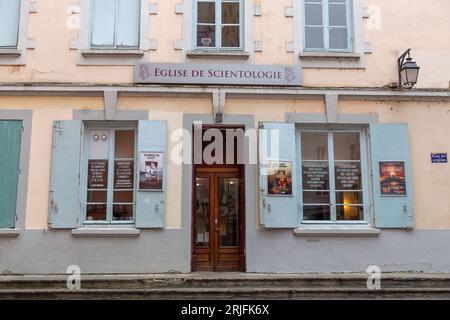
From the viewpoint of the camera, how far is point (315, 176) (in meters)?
9.57

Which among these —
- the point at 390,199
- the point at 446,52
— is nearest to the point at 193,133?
the point at 390,199

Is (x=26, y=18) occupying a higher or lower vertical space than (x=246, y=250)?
higher

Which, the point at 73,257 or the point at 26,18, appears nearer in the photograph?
the point at 73,257

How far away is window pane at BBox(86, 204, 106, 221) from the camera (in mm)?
9297

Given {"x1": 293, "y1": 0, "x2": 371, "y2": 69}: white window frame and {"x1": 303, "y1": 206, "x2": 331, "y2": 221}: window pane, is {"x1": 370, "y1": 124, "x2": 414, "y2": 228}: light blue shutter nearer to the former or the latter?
{"x1": 303, "y1": 206, "x2": 331, "y2": 221}: window pane

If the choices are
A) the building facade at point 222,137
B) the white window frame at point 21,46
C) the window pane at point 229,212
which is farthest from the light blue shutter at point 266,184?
the white window frame at point 21,46

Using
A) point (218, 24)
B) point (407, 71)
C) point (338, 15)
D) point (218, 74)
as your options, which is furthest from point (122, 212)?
point (407, 71)

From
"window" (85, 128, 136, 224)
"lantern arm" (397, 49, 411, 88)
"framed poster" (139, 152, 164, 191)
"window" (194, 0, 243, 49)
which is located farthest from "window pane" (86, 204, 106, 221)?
"lantern arm" (397, 49, 411, 88)

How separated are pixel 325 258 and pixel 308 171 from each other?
1.66 m

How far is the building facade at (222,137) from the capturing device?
9.13m

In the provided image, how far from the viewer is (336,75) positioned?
9.70 metres

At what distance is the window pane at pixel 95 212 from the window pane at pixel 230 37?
3953 millimetres

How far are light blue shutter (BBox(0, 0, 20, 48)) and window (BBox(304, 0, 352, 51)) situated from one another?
5691mm

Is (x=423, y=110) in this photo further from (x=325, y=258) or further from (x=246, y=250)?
(x=246, y=250)
